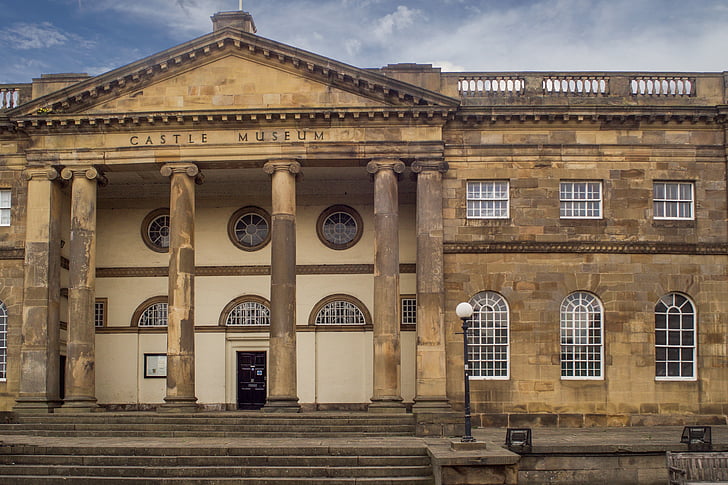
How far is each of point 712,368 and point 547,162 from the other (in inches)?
346

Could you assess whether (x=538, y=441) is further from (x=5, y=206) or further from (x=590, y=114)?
(x=5, y=206)

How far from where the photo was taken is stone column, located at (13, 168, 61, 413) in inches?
1184

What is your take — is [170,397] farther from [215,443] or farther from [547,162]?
[547,162]

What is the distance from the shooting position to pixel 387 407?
28.9 m

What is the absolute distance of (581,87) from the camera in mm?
31922

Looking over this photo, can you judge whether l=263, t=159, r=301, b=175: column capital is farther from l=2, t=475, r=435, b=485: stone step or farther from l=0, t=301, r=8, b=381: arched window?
l=2, t=475, r=435, b=485: stone step

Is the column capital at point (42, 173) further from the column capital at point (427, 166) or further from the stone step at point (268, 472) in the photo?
the column capital at point (427, 166)

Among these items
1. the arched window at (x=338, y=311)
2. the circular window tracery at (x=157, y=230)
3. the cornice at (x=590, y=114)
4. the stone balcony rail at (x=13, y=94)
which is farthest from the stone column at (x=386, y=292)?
the stone balcony rail at (x=13, y=94)

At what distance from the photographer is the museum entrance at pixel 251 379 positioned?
34.4m

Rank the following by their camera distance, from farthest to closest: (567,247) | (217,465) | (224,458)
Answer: (567,247), (224,458), (217,465)

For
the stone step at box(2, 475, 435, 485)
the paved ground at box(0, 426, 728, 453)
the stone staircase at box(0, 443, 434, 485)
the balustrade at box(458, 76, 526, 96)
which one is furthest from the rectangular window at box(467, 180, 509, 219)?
the stone step at box(2, 475, 435, 485)

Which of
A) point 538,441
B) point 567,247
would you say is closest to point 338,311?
point 567,247

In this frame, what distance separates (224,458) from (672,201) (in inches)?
700

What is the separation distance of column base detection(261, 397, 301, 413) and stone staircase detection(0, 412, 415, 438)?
0.43 m
